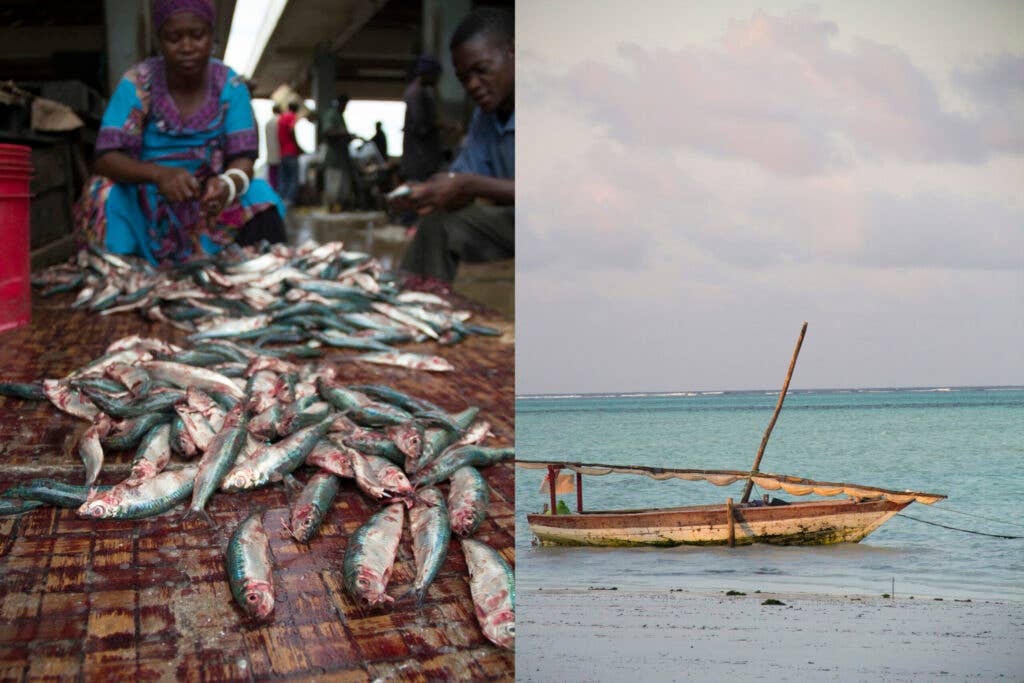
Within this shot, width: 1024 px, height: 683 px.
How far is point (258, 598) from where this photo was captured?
2166 millimetres

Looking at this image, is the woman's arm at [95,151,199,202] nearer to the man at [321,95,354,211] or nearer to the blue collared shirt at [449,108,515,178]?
the blue collared shirt at [449,108,515,178]

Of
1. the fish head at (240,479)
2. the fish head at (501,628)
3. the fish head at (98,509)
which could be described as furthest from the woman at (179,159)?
the fish head at (501,628)

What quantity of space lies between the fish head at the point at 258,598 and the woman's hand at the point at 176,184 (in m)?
5.16

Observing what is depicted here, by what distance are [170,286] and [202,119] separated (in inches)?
60.7

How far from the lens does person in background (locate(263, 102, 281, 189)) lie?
607 inches

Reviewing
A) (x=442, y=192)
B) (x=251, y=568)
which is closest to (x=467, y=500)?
(x=251, y=568)

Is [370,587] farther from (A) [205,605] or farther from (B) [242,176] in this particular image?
(B) [242,176]

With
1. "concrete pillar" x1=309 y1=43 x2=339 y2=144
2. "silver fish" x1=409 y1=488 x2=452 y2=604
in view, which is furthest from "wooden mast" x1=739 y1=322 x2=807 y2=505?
"concrete pillar" x1=309 y1=43 x2=339 y2=144

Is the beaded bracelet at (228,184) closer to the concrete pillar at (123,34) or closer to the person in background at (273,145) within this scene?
the concrete pillar at (123,34)

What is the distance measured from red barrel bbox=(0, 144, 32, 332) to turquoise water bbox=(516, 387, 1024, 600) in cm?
431

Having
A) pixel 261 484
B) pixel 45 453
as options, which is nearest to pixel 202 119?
pixel 45 453

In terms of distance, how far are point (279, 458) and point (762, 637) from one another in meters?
1.69

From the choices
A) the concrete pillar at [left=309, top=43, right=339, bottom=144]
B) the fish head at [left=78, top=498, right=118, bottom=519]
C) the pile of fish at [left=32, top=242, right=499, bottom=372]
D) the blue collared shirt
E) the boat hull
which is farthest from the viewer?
the concrete pillar at [left=309, top=43, right=339, bottom=144]

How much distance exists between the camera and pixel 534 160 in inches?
76.1
